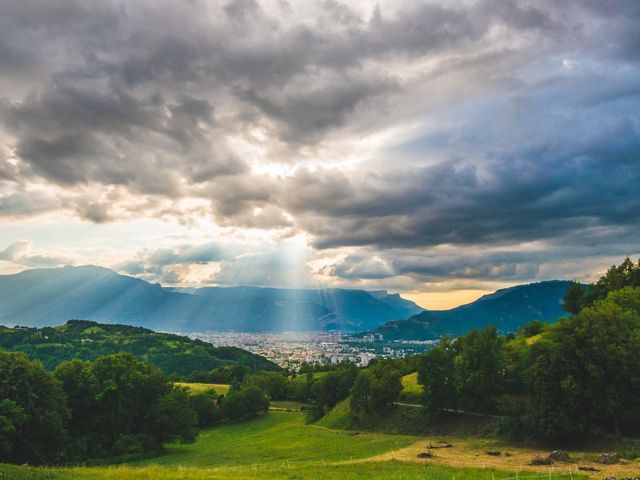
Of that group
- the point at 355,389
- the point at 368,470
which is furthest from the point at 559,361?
the point at 355,389

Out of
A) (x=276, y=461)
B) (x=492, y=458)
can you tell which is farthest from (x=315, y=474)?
(x=276, y=461)

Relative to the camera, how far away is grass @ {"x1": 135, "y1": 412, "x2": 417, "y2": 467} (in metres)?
58.9

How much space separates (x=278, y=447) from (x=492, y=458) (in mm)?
38273

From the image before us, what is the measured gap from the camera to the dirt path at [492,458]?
35.6 m

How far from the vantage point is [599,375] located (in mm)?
54094

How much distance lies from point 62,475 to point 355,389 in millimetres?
73693

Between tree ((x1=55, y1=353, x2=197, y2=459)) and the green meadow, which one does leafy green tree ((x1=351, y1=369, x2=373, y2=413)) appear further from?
tree ((x1=55, y1=353, x2=197, y2=459))

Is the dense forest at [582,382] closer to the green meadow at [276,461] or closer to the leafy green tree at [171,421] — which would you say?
the green meadow at [276,461]

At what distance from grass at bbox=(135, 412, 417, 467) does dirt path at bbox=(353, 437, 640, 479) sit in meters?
5.73

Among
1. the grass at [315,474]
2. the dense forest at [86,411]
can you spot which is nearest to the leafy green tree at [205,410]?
the dense forest at [86,411]

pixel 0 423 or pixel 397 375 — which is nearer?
pixel 0 423

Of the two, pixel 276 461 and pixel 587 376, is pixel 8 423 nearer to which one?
pixel 276 461

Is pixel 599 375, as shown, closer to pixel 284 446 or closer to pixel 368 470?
pixel 368 470

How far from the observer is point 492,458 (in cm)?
4662
